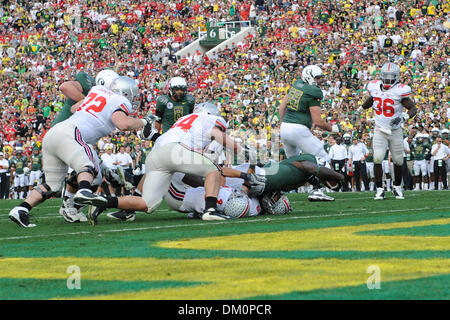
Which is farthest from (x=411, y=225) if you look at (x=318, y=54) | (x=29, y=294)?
(x=318, y=54)

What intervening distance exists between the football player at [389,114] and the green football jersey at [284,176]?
3.18m

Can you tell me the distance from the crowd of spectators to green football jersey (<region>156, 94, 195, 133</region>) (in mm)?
10968

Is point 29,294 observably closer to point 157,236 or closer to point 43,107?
Result: point 157,236

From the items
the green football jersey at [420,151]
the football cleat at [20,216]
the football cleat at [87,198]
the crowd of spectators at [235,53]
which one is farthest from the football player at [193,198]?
the crowd of spectators at [235,53]

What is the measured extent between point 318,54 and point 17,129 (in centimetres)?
1100

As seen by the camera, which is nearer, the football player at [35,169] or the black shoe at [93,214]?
the black shoe at [93,214]

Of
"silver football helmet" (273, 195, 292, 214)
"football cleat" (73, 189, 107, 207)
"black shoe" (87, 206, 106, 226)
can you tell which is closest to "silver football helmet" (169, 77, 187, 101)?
"silver football helmet" (273, 195, 292, 214)

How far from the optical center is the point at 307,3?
3331 centimetres

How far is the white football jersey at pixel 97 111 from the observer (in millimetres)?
9930

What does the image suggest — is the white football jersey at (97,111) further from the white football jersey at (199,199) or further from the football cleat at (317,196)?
the football cleat at (317,196)

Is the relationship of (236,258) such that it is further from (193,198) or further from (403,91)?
(403,91)

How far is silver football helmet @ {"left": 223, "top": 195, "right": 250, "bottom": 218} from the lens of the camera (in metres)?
9.93

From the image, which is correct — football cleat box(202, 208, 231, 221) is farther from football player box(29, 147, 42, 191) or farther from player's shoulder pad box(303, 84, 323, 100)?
football player box(29, 147, 42, 191)

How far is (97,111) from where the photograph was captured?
993cm
